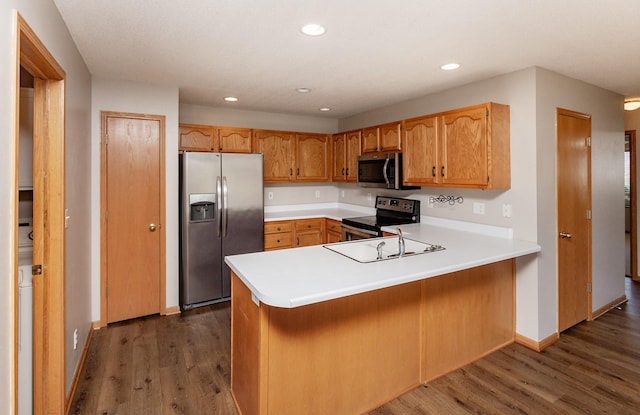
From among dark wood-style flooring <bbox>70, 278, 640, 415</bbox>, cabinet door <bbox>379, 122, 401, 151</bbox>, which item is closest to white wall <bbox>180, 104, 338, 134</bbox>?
cabinet door <bbox>379, 122, 401, 151</bbox>

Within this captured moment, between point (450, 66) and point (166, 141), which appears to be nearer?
point (450, 66)

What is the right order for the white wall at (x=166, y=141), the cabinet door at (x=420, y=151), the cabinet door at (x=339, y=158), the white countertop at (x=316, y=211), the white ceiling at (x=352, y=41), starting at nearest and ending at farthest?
the white ceiling at (x=352, y=41), the white wall at (x=166, y=141), the cabinet door at (x=420, y=151), the white countertop at (x=316, y=211), the cabinet door at (x=339, y=158)

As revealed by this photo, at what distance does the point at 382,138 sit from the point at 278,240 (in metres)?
1.78

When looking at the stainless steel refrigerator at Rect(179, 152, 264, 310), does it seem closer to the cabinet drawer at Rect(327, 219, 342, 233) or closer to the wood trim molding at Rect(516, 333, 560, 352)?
the cabinet drawer at Rect(327, 219, 342, 233)

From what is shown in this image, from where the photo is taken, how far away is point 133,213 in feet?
11.1

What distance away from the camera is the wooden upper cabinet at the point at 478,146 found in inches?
111

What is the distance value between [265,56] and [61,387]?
2.50m

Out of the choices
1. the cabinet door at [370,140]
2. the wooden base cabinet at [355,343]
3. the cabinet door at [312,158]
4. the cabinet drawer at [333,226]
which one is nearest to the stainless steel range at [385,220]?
the cabinet drawer at [333,226]

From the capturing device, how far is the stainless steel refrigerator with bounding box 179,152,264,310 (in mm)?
3691

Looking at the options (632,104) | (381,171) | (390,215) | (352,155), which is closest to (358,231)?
(390,215)

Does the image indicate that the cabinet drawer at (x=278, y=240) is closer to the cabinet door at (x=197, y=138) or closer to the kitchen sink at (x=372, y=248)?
the cabinet door at (x=197, y=138)

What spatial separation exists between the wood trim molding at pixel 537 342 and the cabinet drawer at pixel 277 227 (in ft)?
8.88

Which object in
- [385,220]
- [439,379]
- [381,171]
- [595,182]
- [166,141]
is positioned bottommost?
[439,379]

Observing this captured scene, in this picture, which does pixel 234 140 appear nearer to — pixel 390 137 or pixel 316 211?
pixel 316 211
